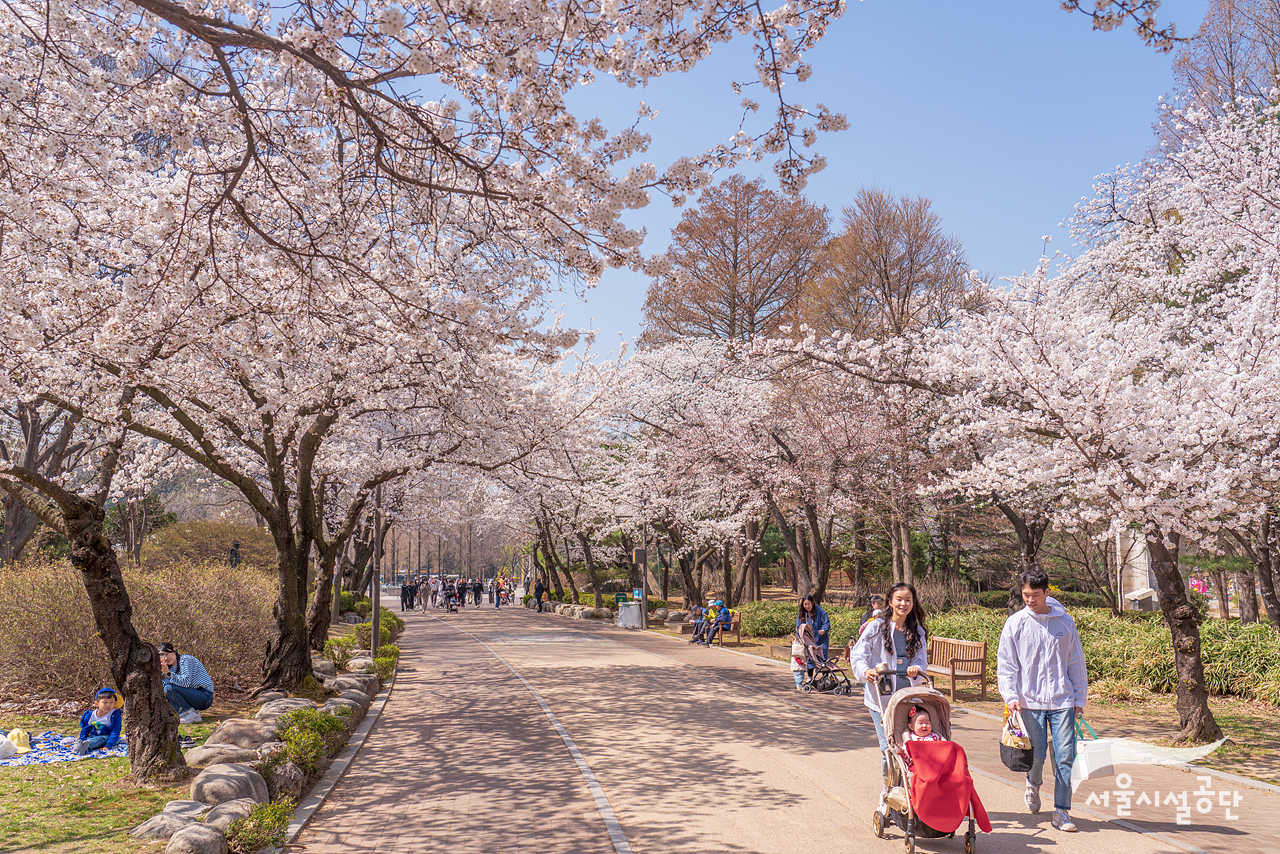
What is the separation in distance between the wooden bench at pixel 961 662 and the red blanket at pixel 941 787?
7.36 metres

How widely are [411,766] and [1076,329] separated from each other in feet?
34.1

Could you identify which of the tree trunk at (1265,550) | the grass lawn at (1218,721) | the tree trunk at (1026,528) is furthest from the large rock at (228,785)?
the tree trunk at (1026,528)

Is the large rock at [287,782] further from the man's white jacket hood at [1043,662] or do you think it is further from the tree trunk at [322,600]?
the tree trunk at [322,600]

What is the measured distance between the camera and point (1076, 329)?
11477 mm

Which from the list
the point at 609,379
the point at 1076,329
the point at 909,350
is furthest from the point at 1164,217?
the point at 609,379

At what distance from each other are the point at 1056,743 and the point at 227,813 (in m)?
6.18

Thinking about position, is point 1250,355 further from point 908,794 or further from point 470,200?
point 470,200

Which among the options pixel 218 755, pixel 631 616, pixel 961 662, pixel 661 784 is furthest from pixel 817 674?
pixel 631 616

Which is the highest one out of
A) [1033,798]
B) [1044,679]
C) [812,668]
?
[1044,679]

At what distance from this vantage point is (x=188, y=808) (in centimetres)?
607

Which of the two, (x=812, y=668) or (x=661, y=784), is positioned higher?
(x=812, y=668)

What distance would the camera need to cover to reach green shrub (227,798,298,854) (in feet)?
18.2

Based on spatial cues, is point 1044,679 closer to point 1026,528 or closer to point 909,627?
point 909,627

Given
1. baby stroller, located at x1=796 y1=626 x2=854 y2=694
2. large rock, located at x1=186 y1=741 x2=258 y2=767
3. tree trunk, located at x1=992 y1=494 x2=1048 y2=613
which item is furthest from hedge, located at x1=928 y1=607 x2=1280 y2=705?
large rock, located at x1=186 y1=741 x2=258 y2=767
